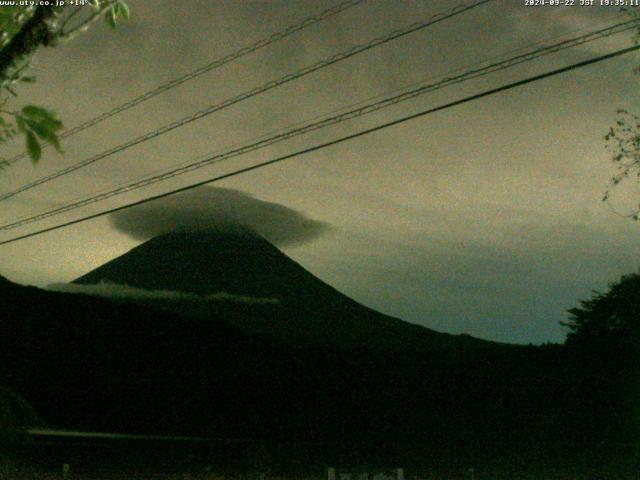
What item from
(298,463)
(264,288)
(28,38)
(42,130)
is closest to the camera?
(42,130)

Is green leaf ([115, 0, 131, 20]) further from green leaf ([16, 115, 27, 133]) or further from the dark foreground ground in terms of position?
the dark foreground ground

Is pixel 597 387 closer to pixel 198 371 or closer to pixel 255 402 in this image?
pixel 255 402

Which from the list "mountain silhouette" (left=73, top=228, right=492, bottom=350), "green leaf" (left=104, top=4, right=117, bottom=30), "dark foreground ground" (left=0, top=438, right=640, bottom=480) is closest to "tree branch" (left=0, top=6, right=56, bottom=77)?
"green leaf" (left=104, top=4, right=117, bottom=30)

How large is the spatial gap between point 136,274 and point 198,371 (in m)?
125

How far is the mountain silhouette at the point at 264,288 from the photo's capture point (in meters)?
156

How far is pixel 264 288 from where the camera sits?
561 feet

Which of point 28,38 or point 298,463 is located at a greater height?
point 28,38

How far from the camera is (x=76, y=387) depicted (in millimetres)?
40438

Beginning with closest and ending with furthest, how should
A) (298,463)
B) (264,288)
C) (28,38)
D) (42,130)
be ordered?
(42,130), (28,38), (298,463), (264,288)

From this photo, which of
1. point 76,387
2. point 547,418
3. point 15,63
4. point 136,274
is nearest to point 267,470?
point 547,418

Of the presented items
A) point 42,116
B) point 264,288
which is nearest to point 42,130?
point 42,116


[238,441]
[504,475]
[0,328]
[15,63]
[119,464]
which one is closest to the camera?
[15,63]

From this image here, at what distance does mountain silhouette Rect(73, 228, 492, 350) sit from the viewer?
156 m

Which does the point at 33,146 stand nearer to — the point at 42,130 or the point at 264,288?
the point at 42,130
